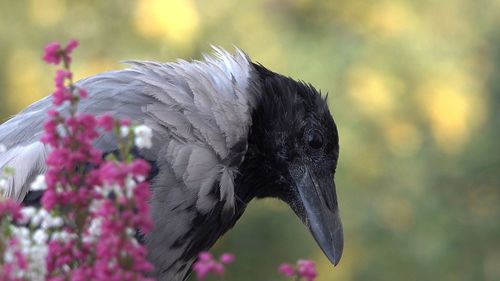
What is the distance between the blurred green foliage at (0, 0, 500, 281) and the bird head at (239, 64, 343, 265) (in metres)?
2.36

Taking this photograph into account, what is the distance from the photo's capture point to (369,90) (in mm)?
6668

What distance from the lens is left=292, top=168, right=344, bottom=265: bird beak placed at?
2.84 meters

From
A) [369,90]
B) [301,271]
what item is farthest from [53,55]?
[369,90]

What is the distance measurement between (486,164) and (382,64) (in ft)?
5.59

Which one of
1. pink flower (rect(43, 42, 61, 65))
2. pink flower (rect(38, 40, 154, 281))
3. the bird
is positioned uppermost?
the bird

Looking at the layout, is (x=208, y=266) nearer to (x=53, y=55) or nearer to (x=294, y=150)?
(x=53, y=55)

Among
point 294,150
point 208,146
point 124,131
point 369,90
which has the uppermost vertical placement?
point 369,90

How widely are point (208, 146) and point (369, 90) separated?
398 cm

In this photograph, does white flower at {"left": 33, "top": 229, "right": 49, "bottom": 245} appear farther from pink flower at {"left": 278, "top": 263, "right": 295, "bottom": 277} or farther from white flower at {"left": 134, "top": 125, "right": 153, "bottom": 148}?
pink flower at {"left": 278, "top": 263, "right": 295, "bottom": 277}

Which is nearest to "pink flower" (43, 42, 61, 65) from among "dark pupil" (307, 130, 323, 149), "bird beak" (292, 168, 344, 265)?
"bird beak" (292, 168, 344, 265)

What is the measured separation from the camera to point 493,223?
791 cm

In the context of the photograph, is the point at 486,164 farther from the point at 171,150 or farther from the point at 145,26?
the point at 171,150

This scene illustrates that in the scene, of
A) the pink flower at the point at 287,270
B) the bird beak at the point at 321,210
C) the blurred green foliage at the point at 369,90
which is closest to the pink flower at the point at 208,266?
the pink flower at the point at 287,270

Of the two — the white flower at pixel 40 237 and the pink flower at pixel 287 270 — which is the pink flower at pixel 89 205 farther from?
the pink flower at pixel 287 270
